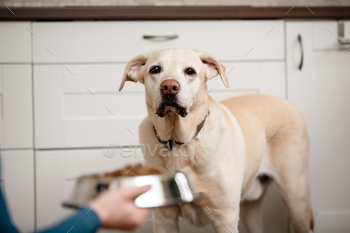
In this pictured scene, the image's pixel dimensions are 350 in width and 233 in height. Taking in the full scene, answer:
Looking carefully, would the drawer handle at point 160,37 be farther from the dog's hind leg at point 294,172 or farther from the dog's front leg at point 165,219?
the dog's front leg at point 165,219

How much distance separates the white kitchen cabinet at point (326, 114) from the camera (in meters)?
1.69

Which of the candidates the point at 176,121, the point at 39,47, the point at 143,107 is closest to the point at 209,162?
the point at 176,121

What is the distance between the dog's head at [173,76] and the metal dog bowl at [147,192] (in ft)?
1.22

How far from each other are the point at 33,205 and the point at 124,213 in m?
1.32

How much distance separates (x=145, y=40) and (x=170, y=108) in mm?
659

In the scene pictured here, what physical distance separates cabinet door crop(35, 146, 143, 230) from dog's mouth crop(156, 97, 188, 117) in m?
0.60

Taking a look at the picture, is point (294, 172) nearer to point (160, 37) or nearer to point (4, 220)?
point (160, 37)

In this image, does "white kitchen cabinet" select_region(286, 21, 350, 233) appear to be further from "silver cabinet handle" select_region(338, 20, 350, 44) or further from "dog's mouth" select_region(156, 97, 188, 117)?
"dog's mouth" select_region(156, 97, 188, 117)

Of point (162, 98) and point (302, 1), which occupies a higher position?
point (302, 1)

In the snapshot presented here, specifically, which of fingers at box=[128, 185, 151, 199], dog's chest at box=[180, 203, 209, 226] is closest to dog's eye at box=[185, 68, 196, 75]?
dog's chest at box=[180, 203, 209, 226]

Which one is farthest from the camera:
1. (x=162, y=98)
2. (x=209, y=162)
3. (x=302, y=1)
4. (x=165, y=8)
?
(x=302, y=1)

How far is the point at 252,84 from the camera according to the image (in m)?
1.68

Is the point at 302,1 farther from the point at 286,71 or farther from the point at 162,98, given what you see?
the point at 162,98

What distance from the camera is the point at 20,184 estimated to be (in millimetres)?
1574
